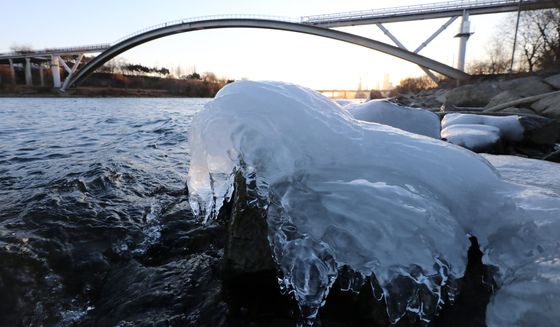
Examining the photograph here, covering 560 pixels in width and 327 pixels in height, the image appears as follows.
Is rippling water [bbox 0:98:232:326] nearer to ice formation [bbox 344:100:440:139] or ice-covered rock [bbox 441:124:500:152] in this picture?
ice formation [bbox 344:100:440:139]

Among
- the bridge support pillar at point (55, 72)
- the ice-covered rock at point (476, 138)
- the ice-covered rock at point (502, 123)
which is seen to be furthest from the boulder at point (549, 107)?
the bridge support pillar at point (55, 72)

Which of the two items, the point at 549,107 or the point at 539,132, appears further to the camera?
the point at 549,107

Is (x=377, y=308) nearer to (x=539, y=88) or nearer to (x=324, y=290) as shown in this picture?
(x=324, y=290)

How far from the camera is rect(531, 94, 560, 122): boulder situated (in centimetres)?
629

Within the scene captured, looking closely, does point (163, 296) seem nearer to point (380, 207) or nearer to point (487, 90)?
point (380, 207)

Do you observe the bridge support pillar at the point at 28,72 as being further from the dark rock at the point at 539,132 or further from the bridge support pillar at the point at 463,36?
the dark rock at the point at 539,132

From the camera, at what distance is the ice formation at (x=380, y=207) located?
143 centimetres

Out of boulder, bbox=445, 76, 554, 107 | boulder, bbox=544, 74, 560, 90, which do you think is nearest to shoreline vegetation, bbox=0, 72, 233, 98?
boulder, bbox=445, 76, 554, 107

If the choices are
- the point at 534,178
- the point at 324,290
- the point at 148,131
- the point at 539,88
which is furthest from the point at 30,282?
the point at 539,88

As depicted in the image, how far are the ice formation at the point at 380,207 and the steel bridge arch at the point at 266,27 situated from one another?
26.8 m

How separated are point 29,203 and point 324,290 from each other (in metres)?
3.24

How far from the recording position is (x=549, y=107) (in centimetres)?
667

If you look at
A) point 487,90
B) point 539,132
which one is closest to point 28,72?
point 487,90

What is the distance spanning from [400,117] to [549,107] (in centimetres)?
483
